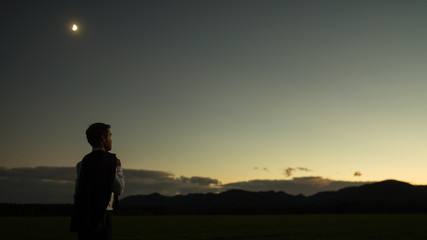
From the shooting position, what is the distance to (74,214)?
4.46 m

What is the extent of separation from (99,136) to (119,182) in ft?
1.92

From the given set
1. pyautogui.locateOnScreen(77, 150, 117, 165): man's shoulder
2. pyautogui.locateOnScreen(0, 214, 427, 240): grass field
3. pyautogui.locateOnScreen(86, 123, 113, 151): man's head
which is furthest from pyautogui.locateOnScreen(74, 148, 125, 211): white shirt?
pyautogui.locateOnScreen(0, 214, 427, 240): grass field

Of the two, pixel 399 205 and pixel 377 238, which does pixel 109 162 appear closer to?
pixel 377 238

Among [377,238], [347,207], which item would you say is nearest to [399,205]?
[347,207]

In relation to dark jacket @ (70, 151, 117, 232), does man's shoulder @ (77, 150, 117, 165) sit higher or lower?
higher

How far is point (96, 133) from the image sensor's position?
15.0ft

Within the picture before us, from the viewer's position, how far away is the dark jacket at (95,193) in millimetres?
4340

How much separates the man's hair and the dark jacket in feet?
0.62

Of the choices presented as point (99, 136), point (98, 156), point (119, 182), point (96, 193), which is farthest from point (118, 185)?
point (99, 136)

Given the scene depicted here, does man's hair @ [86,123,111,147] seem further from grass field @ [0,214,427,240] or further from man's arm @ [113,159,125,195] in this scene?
grass field @ [0,214,427,240]

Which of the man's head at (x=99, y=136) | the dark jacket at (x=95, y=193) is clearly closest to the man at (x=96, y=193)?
the dark jacket at (x=95, y=193)

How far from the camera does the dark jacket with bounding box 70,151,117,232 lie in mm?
4340

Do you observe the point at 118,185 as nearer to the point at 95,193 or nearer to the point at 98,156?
the point at 95,193

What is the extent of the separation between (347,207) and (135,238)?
454 ft
